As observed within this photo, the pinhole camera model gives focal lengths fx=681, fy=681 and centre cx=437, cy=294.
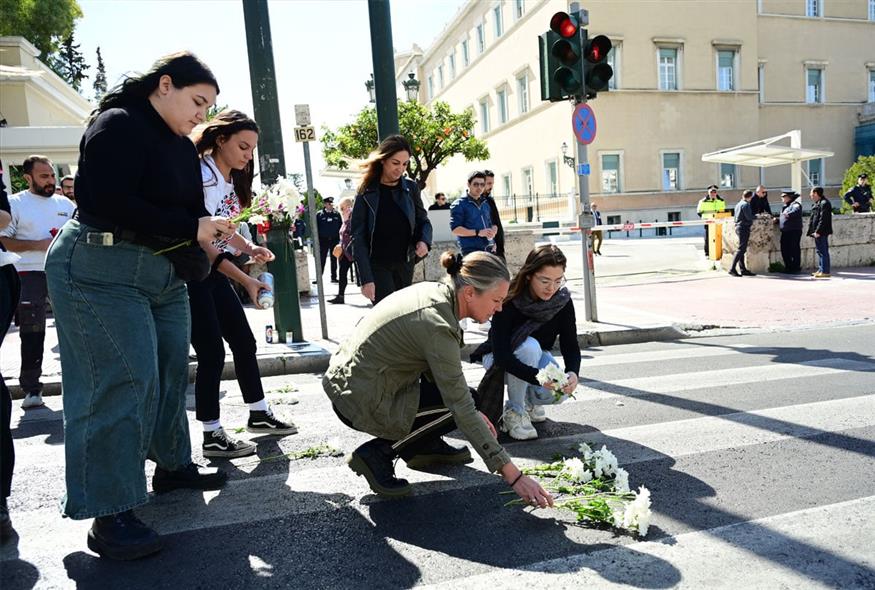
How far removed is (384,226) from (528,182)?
32.0 meters

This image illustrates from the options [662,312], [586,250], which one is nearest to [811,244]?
[662,312]

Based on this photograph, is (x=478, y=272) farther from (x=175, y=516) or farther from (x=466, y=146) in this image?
(x=466, y=146)

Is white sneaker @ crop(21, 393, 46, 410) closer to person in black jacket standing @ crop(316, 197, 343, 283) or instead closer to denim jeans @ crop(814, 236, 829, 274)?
person in black jacket standing @ crop(316, 197, 343, 283)

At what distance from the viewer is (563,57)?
7.82 metres

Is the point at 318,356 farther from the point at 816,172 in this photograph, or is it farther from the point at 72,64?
the point at 72,64

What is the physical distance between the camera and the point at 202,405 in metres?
3.87

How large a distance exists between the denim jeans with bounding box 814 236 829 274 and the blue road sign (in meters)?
7.51

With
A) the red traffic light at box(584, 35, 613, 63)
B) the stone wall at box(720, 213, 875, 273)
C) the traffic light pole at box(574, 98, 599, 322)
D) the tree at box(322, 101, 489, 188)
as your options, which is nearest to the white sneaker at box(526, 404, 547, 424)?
the traffic light pole at box(574, 98, 599, 322)

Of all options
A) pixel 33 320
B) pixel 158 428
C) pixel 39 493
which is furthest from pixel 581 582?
pixel 33 320

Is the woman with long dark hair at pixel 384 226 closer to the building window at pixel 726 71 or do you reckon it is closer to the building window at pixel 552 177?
the building window at pixel 552 177

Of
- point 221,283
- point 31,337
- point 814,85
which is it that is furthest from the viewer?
point 814,85

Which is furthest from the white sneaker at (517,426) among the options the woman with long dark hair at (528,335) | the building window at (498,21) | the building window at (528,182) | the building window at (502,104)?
the building window at (498,21)

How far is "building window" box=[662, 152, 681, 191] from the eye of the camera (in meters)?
32.2

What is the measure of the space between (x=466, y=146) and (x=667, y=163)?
10.2m
